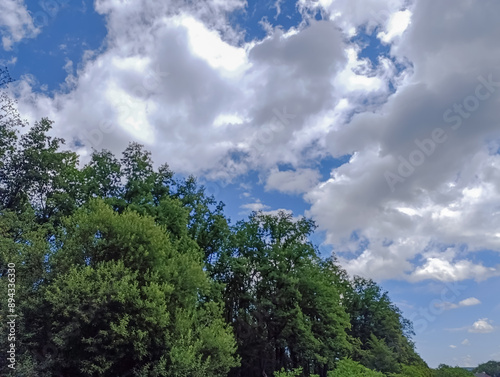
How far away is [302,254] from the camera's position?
3522cm

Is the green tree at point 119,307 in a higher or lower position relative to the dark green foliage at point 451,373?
higher

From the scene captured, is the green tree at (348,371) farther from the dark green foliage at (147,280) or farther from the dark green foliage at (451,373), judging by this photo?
the dark green foliage at (451,373)

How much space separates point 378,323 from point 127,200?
1410 inches

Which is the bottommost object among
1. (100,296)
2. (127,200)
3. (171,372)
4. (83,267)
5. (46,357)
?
(171,372)

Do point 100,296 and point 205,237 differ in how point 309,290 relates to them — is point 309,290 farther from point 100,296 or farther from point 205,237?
point 100,296

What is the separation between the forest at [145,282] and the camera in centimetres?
2033

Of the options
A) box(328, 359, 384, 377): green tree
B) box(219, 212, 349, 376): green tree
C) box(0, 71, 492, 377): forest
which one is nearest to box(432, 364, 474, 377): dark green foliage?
box(0, 71, 492, 377): forest

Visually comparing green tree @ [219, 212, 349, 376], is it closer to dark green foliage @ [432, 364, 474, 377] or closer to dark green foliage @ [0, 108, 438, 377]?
dark green foliage @ [0, 108, 438, 377]

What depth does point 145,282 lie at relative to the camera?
22422 millimetres

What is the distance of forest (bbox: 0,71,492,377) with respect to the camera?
20328 millimetres

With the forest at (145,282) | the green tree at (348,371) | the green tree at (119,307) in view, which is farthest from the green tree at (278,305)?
the green tree at (348,371)

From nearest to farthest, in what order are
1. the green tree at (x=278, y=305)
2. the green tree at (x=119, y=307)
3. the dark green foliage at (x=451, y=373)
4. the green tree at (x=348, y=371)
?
the green tree at (x=348, y=371), the green tree at (x=119, y=307), the dark green foliage at (x=451, y=373), the green tree at (x=278, y=305)

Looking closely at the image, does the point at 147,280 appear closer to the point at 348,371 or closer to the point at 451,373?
the point at 348,371

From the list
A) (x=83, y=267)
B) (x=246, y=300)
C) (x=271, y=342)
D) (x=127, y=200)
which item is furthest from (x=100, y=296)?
(x=271, y=342)
